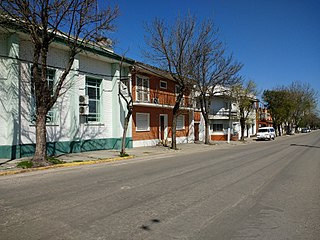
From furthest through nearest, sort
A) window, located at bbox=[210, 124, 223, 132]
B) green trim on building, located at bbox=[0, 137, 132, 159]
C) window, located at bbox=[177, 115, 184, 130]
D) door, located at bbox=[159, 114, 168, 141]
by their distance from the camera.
→ window, located at bbox=[210, 124, 223, 132] → window, located at bbox=[177, 115, 184, 130] → door, located at bbox=[159, 114, 168, 141] → green trim on building, located at bbox=[0, 137, 132, 159]

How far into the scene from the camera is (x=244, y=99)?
3631cm

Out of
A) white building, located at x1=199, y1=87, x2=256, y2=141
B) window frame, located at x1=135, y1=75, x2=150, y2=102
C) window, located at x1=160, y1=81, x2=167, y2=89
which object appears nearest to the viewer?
window frame, located at x1=135, y1=75, x2=150, y2=102

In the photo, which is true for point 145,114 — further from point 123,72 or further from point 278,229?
point 278,229

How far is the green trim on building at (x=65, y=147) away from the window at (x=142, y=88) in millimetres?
3887

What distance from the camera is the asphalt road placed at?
14.6 ft

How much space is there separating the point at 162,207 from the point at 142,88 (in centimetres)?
1945

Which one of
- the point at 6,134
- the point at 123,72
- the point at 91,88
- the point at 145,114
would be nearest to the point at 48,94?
the point at 6,134

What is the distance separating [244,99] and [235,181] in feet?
96.0

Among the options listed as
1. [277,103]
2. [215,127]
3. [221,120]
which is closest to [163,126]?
[215,127]

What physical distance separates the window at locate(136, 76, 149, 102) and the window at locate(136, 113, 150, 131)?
1.32 meters

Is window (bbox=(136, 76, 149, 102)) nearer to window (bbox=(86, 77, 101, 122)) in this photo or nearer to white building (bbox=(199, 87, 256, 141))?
window (bbox=(86, 77, 101, 122))

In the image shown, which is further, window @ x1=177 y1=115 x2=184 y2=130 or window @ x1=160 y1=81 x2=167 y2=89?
window @ x1=177 y1=115 x2=184 y2=130

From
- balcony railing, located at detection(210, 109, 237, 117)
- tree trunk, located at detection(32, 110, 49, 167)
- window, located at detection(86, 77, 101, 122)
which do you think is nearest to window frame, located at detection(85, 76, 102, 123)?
window, located at detection(86, 77, 101, 122)

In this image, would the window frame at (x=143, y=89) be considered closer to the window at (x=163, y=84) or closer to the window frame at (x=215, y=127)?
the window at (x=163, y=84)
